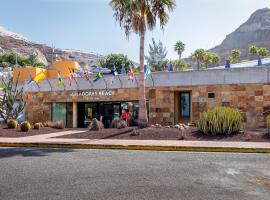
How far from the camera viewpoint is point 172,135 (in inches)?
611

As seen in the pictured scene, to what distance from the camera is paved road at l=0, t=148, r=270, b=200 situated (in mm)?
5676

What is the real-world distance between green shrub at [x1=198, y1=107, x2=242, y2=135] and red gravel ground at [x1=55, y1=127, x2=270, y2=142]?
0.35 meters

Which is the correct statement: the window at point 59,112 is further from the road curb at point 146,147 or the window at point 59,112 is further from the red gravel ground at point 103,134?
the road curb at point 146,147

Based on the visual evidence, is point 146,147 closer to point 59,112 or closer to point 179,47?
point 59,112

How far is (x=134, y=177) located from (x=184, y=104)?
→ 16951 millimetres

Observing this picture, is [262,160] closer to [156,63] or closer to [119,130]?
[119,130]

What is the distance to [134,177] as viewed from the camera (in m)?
7.03

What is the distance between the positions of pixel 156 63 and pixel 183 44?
1464 cm

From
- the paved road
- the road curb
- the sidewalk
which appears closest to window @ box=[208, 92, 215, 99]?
the sidewalk

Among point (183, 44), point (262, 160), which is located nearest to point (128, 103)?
point (262, 160)

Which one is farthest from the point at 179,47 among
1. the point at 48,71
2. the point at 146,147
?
the point at 146,147

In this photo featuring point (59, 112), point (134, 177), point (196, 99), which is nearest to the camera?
point (134, 177)

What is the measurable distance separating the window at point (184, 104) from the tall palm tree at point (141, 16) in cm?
610

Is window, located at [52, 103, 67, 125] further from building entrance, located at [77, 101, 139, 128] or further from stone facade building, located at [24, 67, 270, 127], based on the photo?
building entrance, located at [77, 101, 139, 128]
